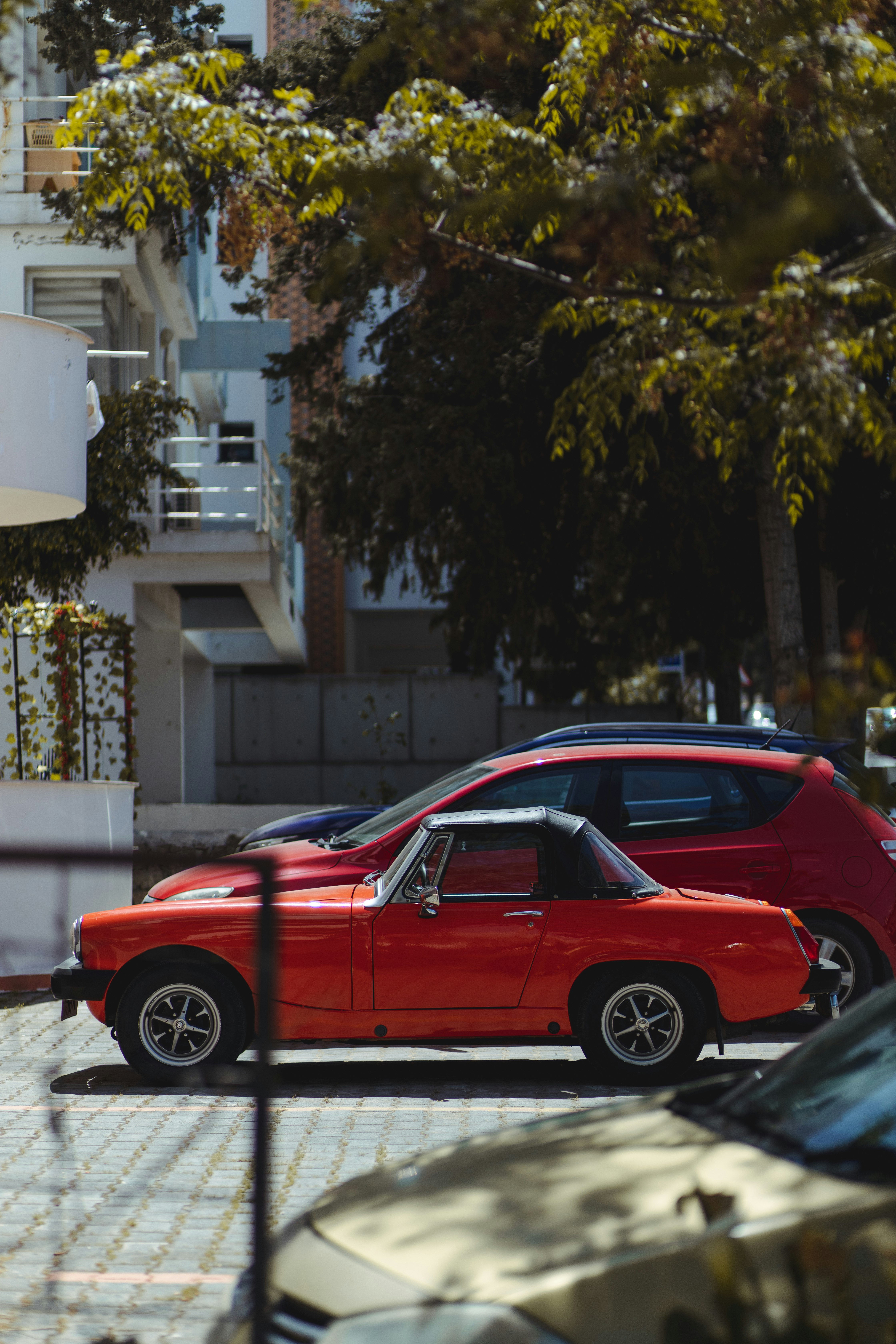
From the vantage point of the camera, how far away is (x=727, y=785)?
916 centimetres

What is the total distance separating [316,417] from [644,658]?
854 cm

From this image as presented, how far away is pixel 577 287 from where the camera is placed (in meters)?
5.48

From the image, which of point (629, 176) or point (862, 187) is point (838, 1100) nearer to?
point (862, 187)

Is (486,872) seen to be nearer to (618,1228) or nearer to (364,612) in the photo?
(618,1228)

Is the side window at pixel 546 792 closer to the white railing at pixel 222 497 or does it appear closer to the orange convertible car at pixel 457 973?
the orange convertible car at pixel 457 973

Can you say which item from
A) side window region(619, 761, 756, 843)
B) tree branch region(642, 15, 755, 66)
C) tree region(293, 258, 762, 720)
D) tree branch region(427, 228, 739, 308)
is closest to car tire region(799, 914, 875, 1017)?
side window region(619, 761, 756, 843)

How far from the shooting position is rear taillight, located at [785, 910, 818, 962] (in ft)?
24.7

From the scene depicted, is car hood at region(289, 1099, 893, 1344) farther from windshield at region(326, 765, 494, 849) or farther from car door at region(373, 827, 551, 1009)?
windshield at region(326, 765, 494, 849)

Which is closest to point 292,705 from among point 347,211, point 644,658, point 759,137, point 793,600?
point 644,658

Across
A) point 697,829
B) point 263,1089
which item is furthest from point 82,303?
point 263,1089

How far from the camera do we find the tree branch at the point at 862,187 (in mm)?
4770

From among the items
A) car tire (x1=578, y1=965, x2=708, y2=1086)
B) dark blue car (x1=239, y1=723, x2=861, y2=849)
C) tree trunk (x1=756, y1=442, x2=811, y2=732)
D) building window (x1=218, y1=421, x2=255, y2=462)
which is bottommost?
car tire (x1=578, y1=965, x2=708, y2=1086)

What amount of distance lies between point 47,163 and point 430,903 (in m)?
12.7

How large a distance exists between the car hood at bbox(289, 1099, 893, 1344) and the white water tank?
8623 millimetres
